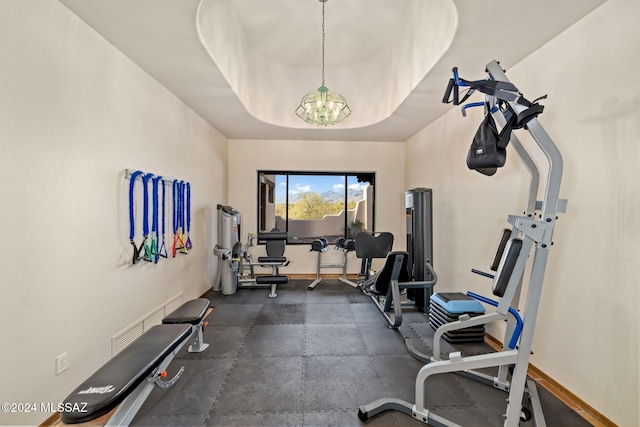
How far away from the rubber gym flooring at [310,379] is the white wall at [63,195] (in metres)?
0.70

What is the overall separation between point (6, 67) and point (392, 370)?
11.2 ft

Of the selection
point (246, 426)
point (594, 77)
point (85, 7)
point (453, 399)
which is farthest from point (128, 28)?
point (453, 399)

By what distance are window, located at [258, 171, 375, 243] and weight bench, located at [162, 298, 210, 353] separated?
3.07 metres

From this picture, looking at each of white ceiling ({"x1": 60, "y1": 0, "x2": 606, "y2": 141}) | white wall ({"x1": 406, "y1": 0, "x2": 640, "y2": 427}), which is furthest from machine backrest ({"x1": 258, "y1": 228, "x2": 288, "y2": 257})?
white wall ({"x1": 406, "y1": 0, "x2": 640, "y2": 427})

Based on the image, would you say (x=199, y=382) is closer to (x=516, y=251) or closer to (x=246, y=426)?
(x=246, y=426)

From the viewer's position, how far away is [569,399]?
1.97 meters

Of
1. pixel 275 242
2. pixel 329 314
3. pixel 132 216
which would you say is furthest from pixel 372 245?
pixel 132 216

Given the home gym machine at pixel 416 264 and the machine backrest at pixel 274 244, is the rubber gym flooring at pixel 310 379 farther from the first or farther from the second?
the machine backrest at pixel 274 244

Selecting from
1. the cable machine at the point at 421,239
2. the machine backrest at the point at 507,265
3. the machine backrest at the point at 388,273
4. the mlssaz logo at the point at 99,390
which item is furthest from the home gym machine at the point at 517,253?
the cable machine at the point at 421,239

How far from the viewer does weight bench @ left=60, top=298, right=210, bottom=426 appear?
3.97ft

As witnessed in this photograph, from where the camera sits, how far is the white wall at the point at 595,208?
5.47ft

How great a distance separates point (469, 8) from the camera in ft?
6.33

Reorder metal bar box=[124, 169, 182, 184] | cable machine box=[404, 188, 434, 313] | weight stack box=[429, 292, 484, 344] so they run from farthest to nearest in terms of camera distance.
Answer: cable machine box=[404, 188, 434, 313] → weight stack box=[429, 292, 484, 344] → metal bar box=[124, 169, 182, 184]

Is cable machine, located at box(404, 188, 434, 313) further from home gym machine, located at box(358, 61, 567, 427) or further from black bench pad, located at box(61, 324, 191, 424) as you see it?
black bench pad, located at box(61, 324, 191, 424)
